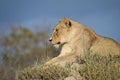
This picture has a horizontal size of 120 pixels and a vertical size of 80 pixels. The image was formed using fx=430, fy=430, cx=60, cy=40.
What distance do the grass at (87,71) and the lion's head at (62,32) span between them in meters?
1.40

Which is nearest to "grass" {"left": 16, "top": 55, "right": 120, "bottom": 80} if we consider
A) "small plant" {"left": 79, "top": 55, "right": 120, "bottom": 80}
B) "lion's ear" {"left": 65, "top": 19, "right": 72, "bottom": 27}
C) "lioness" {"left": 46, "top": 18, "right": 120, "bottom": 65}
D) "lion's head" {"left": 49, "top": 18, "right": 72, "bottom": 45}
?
"small plant" {"left": 79, "top": 55, "right": 120, "bottom": 80}

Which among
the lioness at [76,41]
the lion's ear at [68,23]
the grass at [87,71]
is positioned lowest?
the grass at [87,71]

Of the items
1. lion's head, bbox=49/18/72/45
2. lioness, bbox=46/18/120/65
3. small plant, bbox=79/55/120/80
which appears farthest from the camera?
lion's head, bbox=49/18/72/45

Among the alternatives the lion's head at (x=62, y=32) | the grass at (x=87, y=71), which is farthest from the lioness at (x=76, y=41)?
the grass at (x=87, y=71)

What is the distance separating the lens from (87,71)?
24.2ft

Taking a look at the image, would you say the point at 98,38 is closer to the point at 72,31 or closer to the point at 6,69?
the point at 72,31

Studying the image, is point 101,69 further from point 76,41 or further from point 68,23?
point 68,23

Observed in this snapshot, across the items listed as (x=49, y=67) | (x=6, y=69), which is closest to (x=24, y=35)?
(x=6, y=69)

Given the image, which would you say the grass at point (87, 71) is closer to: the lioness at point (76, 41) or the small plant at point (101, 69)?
the small plant at point (101, 69)

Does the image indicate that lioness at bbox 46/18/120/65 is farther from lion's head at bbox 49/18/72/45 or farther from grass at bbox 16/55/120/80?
grass at bbox 16/55/120/80

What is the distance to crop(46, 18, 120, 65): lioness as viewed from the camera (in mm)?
9102

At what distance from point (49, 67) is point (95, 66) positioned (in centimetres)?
96

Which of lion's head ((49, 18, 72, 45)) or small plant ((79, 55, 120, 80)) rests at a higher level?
lion's head ((49, 18, 72, 45))

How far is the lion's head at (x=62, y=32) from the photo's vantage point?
9.59m
